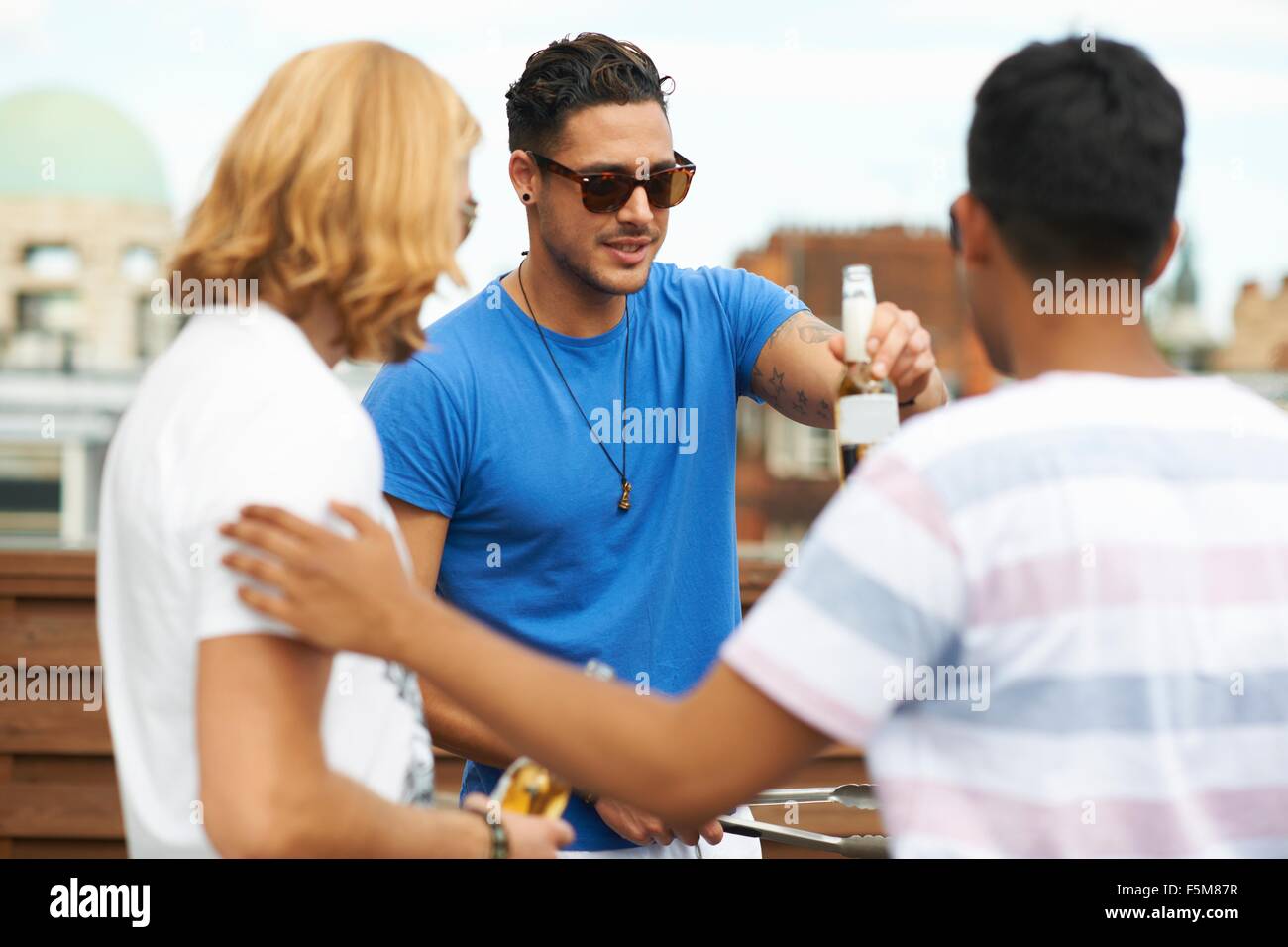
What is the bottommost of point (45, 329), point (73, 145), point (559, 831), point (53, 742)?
point (53, 742)

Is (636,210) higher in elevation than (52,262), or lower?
lower

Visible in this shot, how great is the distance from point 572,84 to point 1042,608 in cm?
235

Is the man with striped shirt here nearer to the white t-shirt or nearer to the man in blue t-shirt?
the white t-shirt

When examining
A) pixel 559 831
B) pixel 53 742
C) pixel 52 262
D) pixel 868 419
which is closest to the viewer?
pixel 559 831

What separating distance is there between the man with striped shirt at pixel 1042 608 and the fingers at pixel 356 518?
0.13ft

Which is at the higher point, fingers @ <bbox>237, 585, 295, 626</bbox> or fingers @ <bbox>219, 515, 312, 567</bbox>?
fingers @ <bbox>219, 515, 312, 567</bbox>

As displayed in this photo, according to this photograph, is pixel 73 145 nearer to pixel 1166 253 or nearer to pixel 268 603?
pixel 268 603

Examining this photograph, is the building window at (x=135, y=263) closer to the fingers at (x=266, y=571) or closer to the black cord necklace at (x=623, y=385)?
the black cord necklace at (x=623, y=385)

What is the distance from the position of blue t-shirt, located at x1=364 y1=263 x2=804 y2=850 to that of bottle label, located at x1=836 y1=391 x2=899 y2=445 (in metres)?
0.98

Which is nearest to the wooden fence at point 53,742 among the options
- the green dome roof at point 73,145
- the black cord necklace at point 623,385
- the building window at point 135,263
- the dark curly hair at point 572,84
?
the black cord necklace at point 623,385

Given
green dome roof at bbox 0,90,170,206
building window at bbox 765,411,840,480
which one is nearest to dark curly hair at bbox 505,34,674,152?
building window at bbox 765,411,840,480

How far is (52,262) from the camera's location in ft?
209

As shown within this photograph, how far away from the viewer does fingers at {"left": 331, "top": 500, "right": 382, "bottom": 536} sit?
1.75 metres

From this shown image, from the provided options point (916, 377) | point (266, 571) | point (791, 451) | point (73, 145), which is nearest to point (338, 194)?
point (266, 571)
